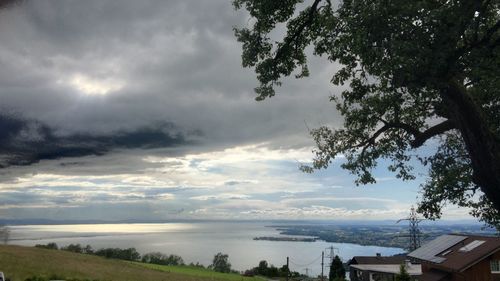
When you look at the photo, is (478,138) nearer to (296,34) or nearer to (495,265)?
(296,34)

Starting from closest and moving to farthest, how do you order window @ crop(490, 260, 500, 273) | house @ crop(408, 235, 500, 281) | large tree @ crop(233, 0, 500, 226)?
large tree @ crop(233, 0, 500, 226) < house @ crop(408, 235, 500, 281) < window @ crop(490, 260, 500, 273)

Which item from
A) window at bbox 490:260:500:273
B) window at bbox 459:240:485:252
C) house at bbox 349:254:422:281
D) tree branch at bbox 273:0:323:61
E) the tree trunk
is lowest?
house at bbox 349:254:422:281

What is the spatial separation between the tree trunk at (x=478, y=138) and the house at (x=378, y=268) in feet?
160

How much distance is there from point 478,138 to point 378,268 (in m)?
63.7

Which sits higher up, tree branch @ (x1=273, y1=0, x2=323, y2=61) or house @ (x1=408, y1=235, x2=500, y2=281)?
tree branch @ (x1=273, y1=0, x2=323, y2=61)

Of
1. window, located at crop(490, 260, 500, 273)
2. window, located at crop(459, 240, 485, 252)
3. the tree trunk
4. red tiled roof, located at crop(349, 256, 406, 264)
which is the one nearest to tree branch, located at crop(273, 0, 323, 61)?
the tree trunk

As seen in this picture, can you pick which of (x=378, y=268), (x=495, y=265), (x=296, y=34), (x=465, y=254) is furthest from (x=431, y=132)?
(x=378, y=268)

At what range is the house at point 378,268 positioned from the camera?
60.6 metres

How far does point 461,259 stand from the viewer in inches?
1590

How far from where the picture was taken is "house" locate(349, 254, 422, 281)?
6056 cm

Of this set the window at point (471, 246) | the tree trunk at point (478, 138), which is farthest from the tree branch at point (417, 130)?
the window at point (471, 246)

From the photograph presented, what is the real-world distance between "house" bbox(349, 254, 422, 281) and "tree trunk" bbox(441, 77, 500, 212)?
4875 cm

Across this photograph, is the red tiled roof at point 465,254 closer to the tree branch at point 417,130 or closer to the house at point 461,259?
the house at point 461,259

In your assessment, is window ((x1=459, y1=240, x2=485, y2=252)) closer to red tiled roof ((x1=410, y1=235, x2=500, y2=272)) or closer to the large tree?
red tiled roof ((x1=410, y1=235, x2=500, y2=272))
